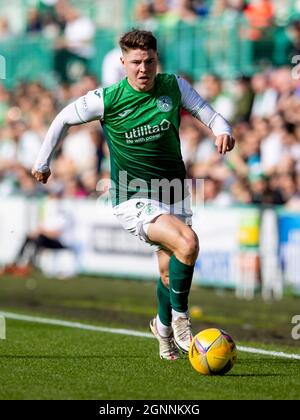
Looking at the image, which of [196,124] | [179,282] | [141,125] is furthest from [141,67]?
[196,124]

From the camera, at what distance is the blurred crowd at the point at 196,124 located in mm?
17438

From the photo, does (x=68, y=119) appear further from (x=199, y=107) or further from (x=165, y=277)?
(x=165, y=277)

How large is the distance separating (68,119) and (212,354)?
228 cm

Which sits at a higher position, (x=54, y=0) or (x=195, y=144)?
(x=54, y=0)

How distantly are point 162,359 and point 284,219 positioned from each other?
7589mm

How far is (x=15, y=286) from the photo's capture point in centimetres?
1825

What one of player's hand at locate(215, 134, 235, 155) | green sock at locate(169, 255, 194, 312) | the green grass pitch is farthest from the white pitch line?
player's hand at locate(215, 134, 235, 155)

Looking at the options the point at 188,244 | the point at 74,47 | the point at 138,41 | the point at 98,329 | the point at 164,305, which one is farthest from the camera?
the point at 74,47

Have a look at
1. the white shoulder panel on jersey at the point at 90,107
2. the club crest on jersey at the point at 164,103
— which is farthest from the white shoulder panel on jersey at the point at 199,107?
the white shoulder panel on jersey at the point at 90,107

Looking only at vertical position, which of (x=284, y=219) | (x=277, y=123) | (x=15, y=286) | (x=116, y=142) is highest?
(x=116, y=142)

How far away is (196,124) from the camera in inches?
760

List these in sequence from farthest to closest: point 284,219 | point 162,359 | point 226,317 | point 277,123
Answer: point 277,123 < point 284,219 < point 226,317 < point 162,359

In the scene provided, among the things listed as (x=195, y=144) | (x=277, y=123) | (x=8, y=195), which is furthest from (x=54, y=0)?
(x=277, y=123)

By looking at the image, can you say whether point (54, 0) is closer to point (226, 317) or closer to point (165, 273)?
point (226, 317)
